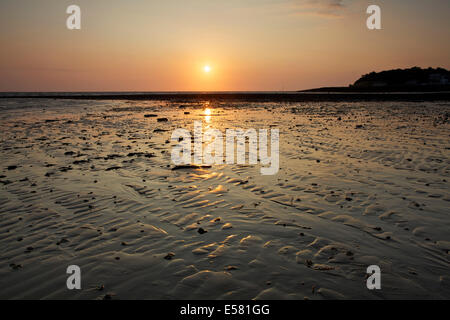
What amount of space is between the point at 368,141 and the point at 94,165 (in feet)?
47.3

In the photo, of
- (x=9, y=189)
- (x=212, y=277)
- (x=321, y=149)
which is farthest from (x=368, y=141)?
(x=9, y=189)

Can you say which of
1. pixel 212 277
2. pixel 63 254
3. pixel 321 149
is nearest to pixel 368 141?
pixel 321 149

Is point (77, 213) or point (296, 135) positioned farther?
point (296, 135)

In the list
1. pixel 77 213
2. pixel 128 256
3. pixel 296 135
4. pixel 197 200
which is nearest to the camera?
pixel 128 256

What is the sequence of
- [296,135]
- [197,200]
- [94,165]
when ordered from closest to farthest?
[197,200]
[94,165]
[296,135]

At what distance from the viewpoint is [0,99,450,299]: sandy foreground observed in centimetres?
429

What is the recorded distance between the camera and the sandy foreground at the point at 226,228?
14.1 feet

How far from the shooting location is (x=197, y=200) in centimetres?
765

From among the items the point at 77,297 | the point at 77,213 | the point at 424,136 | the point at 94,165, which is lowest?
the point at 77,297

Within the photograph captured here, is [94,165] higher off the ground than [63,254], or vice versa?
[94,165]

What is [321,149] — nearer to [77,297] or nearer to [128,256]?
[128,256]

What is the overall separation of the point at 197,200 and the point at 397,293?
5056mm

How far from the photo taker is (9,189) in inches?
328

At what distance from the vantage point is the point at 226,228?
20.0ft
